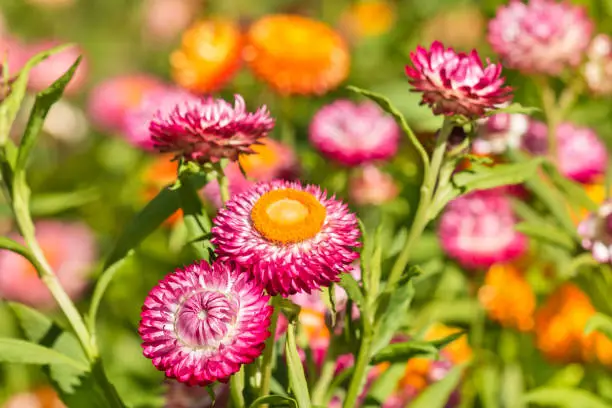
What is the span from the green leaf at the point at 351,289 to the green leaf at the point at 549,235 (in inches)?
14.9

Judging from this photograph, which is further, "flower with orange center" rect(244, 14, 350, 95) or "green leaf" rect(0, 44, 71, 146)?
"flower with orange center" rect(244, 14, 350, 95)

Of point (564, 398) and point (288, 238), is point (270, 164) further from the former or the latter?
point (288, 238)

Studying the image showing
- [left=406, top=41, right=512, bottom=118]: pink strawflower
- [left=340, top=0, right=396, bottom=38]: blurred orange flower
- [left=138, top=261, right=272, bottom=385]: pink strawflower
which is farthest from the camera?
[left=340, top=0, right=396, bottom=38]: blurred orange flower

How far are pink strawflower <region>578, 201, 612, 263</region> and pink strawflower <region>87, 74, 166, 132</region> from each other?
1504 millimetres

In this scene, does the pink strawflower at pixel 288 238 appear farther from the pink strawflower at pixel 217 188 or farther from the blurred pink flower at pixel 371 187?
the blurred pink flower at pixel 371 187

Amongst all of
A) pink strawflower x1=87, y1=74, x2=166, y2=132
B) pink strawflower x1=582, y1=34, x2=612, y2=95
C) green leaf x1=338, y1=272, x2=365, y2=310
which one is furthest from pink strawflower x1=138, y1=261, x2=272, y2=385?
pink strawflower x1=87, y1=74, x2=166, y2=132

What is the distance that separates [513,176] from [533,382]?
671mm

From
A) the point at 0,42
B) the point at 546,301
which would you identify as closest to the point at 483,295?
the point at 546,301

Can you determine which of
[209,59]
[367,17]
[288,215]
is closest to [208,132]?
[288,215]

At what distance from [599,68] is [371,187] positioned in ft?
1.66

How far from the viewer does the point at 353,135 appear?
1515 mm

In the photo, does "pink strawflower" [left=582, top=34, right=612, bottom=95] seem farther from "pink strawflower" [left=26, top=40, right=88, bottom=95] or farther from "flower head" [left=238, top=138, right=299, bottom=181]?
"pink strawflower" [left=26, top=40, right=88, bottom=95]

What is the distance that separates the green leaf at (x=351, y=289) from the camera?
0.82 m

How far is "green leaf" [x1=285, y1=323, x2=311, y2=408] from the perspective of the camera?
74 cm
